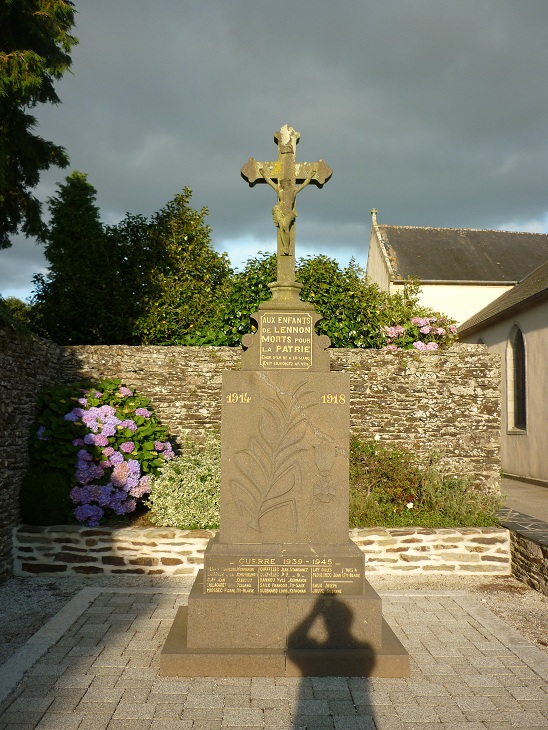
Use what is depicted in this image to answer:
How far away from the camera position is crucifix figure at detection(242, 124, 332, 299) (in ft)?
17.2

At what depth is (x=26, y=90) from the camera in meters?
9.45

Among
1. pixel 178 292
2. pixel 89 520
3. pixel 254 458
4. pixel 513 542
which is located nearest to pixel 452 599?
pixel 513 542

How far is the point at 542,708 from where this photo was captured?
3.63 m

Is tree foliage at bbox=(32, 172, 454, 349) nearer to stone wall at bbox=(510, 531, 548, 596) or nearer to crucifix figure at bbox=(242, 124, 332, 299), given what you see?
stone wall at bbox=(510, 531, 548, 596)

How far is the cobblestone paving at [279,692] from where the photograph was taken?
11.4 ft

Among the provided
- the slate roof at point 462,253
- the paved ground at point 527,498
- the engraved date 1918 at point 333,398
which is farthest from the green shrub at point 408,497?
the slate roof at point 462,253

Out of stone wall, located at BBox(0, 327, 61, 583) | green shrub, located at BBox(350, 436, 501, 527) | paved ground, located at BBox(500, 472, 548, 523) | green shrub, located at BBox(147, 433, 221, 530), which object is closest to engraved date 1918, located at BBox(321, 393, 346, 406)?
green shrub, located at BBox(147, 433, 221, 530)

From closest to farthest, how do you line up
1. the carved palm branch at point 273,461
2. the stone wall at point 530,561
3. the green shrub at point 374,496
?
1. the carved palm branch at point 273,461
2. the stone wall at point 530,561
3. the green shrub at point 374,496

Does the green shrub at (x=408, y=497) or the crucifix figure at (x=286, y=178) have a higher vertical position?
the crucifix figure at (x=286, y=178)

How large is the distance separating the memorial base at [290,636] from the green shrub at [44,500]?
310 centimetres

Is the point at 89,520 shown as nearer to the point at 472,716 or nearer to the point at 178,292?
the point at 472,716

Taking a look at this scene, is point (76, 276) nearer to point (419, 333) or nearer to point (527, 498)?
point (419, 333)

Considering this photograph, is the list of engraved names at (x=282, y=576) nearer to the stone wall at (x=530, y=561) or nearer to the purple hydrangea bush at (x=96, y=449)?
the stone wall at (x=530, y=561)

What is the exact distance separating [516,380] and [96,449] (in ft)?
42.3
